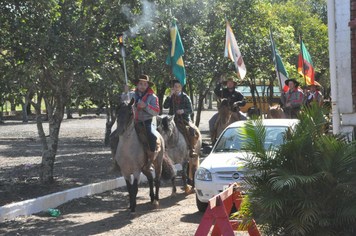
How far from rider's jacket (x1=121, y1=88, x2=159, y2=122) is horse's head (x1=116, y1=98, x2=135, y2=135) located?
2.21ft

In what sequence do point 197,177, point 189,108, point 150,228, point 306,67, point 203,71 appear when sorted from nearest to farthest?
1. point 150,228
2. point 197,177
3. point 189,108
4. point 306,67
5. point 203,71

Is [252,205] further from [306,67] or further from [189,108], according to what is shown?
[306,67]

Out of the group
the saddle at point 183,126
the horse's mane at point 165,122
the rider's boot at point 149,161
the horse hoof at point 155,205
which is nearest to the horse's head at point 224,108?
the saddle at point 183,126

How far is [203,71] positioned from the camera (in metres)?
20.4

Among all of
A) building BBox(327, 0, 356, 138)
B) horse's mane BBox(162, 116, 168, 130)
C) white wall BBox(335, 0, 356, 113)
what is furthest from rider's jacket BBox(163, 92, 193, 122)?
white wall BBox(335, 0, 356, 113)

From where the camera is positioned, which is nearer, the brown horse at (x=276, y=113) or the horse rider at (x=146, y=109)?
the horse rider at (x=146, y=109)

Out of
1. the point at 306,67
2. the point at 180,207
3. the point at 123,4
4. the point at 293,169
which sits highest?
the point at 123,4

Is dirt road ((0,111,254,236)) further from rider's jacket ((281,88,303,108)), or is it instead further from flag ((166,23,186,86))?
rider's jacket ((281,88,303,108))

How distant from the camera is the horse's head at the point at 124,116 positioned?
9.63m

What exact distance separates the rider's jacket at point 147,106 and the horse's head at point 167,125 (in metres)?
1.47

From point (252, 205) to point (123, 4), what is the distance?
8.37 meters

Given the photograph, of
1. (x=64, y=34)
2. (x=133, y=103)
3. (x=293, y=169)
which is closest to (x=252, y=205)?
(x=293, y=169)

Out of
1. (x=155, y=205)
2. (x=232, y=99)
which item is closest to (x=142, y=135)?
(x=155, y=205)

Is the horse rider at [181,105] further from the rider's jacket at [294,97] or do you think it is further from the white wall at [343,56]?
the white wall at [343,56]
